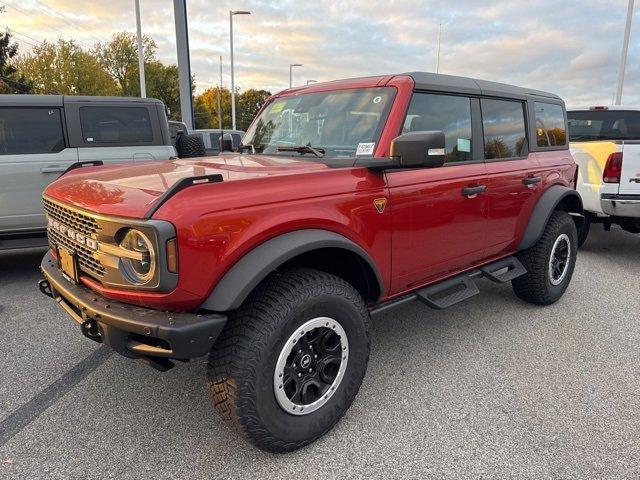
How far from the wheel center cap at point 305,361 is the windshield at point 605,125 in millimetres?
6424

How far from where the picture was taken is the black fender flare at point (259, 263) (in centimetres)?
209

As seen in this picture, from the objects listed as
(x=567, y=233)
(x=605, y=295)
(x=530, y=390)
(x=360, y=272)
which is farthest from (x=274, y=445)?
(x=605, y=295)

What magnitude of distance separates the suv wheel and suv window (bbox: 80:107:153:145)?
14.4 feet

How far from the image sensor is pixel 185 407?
2.81 meters

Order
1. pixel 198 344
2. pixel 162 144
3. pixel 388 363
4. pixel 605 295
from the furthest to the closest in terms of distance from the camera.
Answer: pixel 162 144, pixel 605 295, pixel 388 363, pixel 198 344

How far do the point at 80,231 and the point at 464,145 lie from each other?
259 cm

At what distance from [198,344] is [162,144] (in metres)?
4.71

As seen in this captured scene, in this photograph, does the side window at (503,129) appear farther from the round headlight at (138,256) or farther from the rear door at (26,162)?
the rear door at (26,162)

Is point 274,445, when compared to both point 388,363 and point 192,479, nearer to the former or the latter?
point 192,479

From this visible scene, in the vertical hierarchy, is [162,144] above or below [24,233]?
above

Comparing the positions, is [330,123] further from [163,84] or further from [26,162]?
[163,84]

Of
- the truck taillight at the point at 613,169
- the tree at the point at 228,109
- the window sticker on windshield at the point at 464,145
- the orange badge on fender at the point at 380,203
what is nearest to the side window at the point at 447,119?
the window sticker on windshield at the point at 464,145

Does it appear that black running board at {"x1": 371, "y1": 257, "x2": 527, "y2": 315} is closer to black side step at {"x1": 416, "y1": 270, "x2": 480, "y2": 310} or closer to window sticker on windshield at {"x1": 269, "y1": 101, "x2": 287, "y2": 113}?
black side step at {"x1": 416, "y1": 270, "x2": 480, "y2": 310}

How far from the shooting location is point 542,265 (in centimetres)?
422
